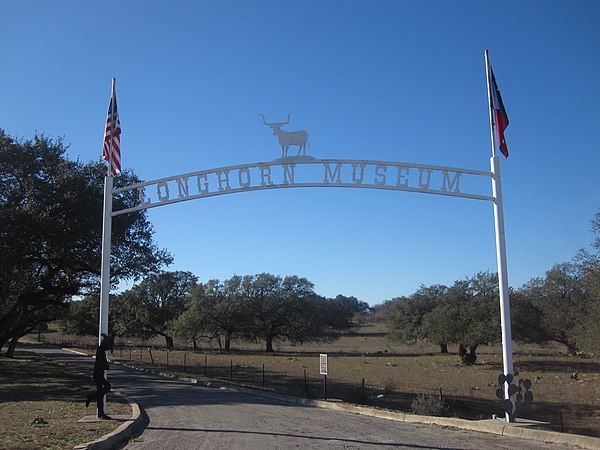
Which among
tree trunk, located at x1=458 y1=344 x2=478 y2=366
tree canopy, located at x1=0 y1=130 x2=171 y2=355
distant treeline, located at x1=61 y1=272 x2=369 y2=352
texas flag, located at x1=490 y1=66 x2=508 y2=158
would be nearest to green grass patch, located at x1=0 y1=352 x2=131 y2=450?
tree canopy, located at x1=0 y1=130 x2=171 y2=355

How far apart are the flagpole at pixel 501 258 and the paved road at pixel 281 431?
5.52ft

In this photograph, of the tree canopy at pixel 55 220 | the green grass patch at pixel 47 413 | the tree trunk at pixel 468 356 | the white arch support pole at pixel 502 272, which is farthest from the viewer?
the tree trunk at pixel 468 356

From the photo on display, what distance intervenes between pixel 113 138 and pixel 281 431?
7555mm

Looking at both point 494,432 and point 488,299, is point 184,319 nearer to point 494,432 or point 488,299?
point 488,299

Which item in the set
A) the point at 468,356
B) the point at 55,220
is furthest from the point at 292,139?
the point at 468,356

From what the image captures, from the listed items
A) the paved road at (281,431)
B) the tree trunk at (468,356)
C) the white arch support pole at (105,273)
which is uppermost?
the white arch support pole at (105,273)

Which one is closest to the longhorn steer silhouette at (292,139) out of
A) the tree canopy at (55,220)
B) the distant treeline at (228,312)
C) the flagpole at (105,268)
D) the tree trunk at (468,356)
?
the flagpole at (105,268)

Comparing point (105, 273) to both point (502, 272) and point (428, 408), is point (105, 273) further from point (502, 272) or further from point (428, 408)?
point (428, 408)

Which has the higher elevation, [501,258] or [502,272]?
[501,258]

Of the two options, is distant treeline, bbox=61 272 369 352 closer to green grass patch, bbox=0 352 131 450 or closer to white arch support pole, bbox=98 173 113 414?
green grass patch, bbox=0 352 131 450

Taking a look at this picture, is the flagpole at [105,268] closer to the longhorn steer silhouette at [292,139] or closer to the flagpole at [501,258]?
the longhorn steer silhouette at [292,139]

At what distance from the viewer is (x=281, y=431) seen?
1069 centimetres

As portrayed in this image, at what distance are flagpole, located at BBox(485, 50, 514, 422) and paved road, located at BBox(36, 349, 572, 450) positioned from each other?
5.52ft

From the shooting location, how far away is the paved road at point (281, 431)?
9.16 m
